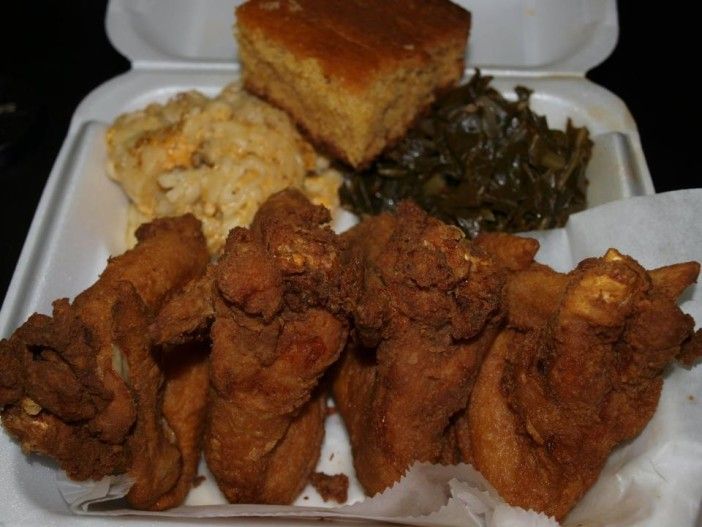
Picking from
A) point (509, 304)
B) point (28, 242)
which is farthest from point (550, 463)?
point (28, 242)

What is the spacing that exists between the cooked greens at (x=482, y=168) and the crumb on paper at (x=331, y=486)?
1111 millimetres

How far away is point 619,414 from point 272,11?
80.7 inches

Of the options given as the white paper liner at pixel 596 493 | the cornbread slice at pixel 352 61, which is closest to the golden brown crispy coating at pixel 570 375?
the white paper liner at pixel 596 493

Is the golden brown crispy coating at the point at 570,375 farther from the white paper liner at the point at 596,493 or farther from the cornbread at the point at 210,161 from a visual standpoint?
the cornbread at the point at 210,161

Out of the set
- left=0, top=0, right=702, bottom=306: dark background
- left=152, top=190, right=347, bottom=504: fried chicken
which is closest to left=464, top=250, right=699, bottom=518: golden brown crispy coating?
left=152, top=190, right=347, bottom=504: fried chicken

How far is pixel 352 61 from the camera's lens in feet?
8.80

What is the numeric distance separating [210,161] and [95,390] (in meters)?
1.23

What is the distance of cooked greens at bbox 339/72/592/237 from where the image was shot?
9.49 feet

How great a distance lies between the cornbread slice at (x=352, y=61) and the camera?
270cm

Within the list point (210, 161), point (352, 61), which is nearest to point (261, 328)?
point (210, 161)

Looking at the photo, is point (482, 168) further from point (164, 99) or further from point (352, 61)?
point (164, 99)

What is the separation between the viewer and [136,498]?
1961 millimetres

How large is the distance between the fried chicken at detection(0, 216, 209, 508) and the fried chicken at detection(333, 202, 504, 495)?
1.99 ft

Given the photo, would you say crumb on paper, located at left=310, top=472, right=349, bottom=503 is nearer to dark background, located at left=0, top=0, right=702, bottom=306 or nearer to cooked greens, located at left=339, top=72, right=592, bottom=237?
cooked greens, located at left=339, top=72, right=592, bottom=237
